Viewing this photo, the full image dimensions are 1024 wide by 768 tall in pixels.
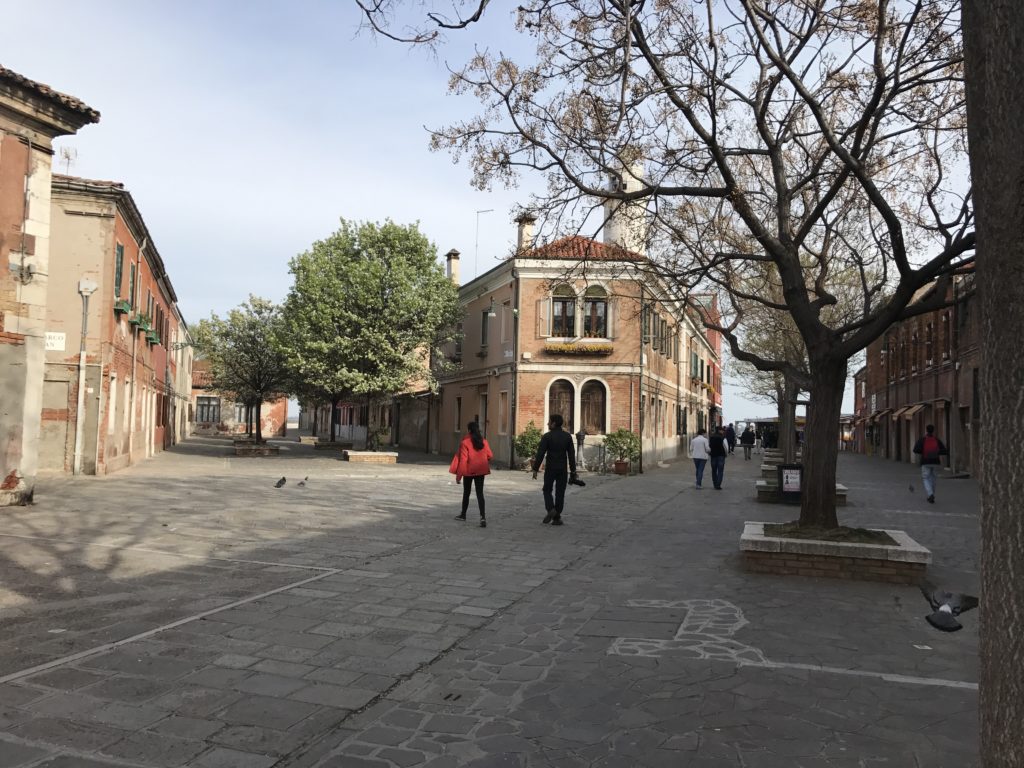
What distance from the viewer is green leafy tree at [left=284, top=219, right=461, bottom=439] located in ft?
94.5

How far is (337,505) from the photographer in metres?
14.1

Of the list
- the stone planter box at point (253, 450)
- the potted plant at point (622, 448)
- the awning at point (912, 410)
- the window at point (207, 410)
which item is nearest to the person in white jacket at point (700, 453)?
the potted plant at point (622, 448)

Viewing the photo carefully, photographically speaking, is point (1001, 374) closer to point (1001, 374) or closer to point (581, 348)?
point (1001, 374)

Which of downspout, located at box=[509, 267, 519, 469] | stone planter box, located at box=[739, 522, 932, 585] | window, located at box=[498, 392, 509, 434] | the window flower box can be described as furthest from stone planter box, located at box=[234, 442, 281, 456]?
stone planter box, located at box=[739, 522, 932, 585]

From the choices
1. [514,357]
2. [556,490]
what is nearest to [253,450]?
[514,357]

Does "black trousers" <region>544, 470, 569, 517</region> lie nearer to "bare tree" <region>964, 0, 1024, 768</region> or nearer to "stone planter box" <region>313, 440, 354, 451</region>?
"bare tree" <region>964, 0, 1024, 768</region>

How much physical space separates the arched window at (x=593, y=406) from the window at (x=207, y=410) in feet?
167

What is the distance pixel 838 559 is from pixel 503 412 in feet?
71.1

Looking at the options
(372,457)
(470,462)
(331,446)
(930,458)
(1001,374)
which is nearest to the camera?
(1001,374)

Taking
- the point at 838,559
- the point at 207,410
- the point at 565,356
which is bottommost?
the point at 838,559

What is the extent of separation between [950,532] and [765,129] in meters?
7.11

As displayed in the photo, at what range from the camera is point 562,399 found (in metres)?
27.9

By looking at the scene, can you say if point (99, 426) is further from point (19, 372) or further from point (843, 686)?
point (843, 686)

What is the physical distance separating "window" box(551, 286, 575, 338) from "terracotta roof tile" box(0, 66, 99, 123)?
17.4 metres
